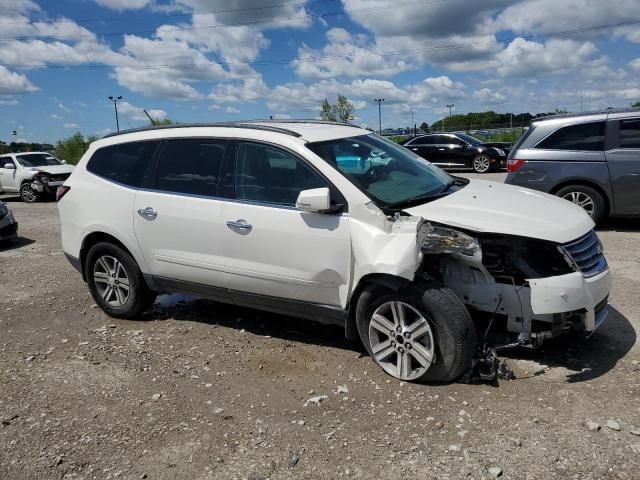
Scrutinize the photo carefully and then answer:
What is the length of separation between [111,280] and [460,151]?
16.6 m

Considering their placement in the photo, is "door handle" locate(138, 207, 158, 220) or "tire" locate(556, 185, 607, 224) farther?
"tire" locate(556, 185, 607, 224)

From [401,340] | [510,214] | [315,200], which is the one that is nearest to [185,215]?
[315,200]

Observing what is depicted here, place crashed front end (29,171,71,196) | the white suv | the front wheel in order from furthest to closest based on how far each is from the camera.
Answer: the front wheel
crashed front end (29,171,71,196)
the white suv

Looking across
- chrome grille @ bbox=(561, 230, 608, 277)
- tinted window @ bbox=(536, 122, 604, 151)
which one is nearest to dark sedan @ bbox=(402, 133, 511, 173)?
tinted window @ bbox=(536, 122, 604, 151)

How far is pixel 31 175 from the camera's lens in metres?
17.5

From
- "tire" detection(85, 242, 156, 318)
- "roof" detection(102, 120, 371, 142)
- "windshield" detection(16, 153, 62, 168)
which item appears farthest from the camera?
"windshield" detection(16, 153, 62, 168)

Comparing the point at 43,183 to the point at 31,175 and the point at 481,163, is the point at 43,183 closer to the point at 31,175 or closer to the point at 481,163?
the point at 31,175

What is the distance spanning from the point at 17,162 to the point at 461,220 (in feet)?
59.5

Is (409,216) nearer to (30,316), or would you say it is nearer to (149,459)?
(149,459)

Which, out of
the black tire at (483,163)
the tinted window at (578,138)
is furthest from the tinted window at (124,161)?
the black tire at (483,163)

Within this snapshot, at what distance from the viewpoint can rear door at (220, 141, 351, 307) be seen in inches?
157

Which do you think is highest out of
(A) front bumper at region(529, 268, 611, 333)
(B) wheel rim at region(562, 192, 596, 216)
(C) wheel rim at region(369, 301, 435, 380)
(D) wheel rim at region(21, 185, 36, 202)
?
(D) wheel rim at region(21, 185, 36, 202)

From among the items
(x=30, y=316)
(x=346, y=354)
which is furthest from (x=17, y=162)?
(x=346, y=354)

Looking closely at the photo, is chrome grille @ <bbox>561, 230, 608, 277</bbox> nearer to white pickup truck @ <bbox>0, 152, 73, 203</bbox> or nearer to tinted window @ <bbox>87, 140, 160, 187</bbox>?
tinted window @ <bbox>87, 140, 160, 187</bbox>
